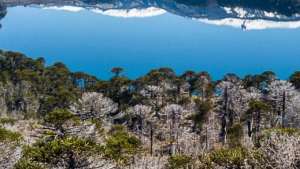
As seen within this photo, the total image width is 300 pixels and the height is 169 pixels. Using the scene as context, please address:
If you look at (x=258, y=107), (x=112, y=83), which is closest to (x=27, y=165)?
(x=258, y=107)

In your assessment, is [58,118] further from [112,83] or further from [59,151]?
[112,83]

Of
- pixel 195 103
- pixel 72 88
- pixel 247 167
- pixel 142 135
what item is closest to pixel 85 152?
pixel 247 167

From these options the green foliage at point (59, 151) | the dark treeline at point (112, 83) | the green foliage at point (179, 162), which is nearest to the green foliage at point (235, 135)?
the green foliage at point (179, 162)

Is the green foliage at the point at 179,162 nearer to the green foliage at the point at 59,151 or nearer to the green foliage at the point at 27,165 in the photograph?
the green foliage at the point at 59,151

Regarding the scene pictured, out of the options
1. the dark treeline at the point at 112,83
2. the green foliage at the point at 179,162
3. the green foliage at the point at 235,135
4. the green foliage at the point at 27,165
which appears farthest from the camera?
the dark treeline at the point at 112,83

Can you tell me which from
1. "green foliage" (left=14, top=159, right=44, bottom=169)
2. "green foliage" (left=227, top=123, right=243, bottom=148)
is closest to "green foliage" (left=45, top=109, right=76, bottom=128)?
"green foliage" (left=14, top=159, right=44, bottom=169)

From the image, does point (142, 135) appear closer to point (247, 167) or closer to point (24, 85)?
point (24, 85)

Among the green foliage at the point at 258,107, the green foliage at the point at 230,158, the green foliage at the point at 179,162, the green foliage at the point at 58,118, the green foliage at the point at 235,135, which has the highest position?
the green foliage at the point at 58,118

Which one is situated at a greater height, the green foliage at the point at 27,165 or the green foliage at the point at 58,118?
the green foliage at the point at 58,118
